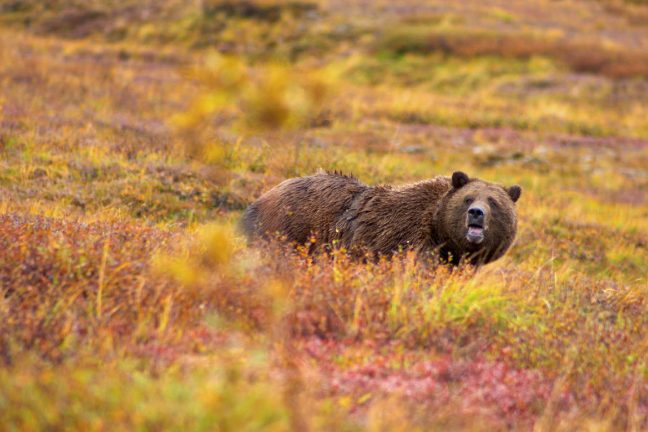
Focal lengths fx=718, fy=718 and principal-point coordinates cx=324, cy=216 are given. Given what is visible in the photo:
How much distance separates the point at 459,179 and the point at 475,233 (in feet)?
2.58

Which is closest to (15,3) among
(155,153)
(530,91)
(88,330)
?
(530,91)

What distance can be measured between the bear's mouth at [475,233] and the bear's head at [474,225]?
2cm

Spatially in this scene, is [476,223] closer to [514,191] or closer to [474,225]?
[474,225]

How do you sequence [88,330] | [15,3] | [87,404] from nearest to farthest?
[87,404]
[88,330]
[15,3]

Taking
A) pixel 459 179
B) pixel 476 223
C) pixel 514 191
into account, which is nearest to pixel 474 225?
pixel 476 223

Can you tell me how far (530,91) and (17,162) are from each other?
24071 mm

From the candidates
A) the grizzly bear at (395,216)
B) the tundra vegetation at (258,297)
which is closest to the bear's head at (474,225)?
the grizzly bear at (395,216)

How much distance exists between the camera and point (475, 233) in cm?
680

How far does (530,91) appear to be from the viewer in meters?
30.5

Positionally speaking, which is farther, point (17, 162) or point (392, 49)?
point (392, 49)

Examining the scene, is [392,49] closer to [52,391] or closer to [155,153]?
[155,153]

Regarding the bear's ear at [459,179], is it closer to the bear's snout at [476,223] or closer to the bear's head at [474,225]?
the bear's head at [474,225]

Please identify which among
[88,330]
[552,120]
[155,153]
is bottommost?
[552,120]

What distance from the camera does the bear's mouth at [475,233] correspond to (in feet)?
22.3
